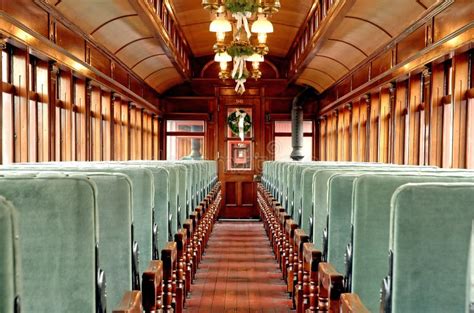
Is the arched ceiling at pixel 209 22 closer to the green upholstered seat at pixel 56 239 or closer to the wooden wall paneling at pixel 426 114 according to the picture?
the wooden wall paneling at pixel 426 114

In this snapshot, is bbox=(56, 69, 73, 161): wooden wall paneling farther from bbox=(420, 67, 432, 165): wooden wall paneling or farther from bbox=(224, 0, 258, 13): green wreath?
bbox=(420, 67, 432, 165): wooden wall paneling

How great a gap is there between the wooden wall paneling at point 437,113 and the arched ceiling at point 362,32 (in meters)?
0.80

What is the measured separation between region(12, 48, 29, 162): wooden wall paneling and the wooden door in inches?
364

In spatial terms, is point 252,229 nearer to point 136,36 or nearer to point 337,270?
point 136,36

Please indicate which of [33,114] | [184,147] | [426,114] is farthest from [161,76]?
[426,114]

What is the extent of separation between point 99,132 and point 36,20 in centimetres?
363

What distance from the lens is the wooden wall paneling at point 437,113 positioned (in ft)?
21.9

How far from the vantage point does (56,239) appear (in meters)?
1.72

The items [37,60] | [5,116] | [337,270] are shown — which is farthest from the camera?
[37,60]

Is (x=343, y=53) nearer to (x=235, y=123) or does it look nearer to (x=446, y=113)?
(x=446, y=113)

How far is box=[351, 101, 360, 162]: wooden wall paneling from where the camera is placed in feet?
36.4

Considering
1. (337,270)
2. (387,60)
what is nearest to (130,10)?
(387,60)

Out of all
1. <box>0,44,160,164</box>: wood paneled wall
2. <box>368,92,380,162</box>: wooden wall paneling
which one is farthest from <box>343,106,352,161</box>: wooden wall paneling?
<box>0,44,160,164</box>: wood paneled wall

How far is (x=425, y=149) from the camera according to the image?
7082mm
